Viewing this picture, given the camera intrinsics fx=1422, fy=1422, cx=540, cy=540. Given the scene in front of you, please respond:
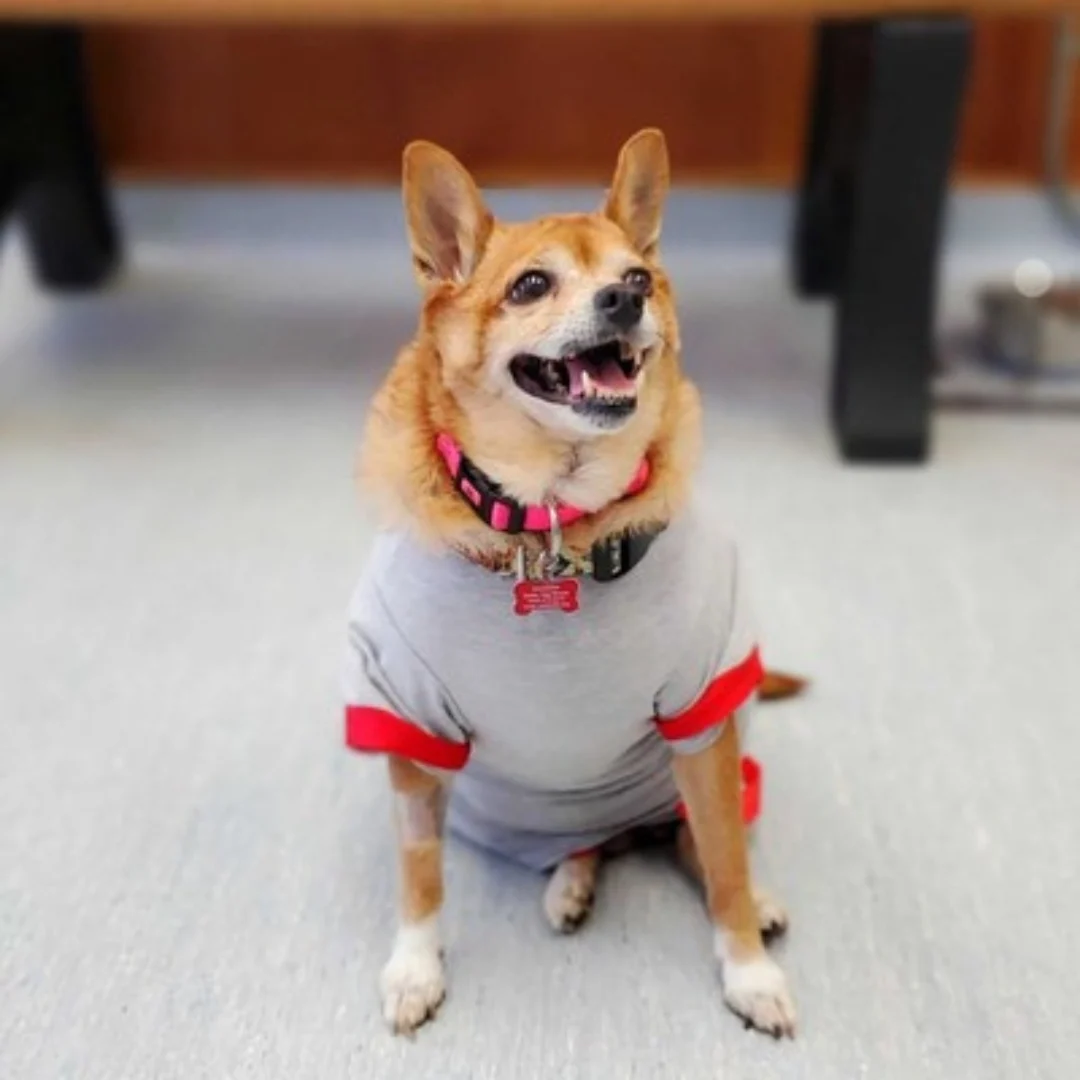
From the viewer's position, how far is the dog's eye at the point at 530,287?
967 mm

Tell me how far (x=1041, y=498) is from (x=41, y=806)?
125cm

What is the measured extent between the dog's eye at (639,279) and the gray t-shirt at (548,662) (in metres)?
0.17

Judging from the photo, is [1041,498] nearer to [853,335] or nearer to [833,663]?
[853,335]

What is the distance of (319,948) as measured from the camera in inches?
45.8

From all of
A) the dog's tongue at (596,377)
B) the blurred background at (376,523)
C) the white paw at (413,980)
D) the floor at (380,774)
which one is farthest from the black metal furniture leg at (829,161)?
the white paw at (413,980)

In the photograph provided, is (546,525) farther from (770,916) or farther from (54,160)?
(54,160)

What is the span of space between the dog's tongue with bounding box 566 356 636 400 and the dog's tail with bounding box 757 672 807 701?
1.66ft

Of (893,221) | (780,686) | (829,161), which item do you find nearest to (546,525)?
(780,686)

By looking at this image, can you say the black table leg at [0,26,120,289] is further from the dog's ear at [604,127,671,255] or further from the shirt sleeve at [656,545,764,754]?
the shirt sleeve at [656,545,764,754]

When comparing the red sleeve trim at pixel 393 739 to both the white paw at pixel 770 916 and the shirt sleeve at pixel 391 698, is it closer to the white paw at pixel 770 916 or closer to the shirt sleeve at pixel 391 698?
the shirt sleeve at pixel 391 698

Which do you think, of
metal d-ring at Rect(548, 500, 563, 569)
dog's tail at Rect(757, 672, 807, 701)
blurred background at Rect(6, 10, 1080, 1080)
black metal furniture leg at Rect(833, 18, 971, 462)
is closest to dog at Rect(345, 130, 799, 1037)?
metal d-ring at Rect(548, 500, 563, 569)

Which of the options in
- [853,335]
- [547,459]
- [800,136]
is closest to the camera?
[547,459]

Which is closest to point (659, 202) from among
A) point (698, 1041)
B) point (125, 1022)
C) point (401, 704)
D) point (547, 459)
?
point (547, 459)

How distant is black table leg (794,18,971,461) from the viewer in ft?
5.72
